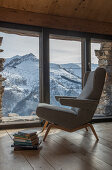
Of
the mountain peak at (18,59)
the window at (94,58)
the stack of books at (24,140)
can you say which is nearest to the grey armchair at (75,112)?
the stack of books at (24,140)

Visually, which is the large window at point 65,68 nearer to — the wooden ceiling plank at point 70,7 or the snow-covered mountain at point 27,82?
the snow-covered mountain at point 27,82

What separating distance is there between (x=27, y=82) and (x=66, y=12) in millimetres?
1634

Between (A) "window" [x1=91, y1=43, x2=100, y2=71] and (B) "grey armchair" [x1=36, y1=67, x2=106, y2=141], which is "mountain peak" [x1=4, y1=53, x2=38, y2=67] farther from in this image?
(B) "grey armchair" [x1=36, y1=67, x2=106, y2=141]

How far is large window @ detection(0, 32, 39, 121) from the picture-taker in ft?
12.3

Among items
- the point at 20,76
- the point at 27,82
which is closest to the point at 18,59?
the point at 20,76

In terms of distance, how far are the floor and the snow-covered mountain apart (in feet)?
3.05

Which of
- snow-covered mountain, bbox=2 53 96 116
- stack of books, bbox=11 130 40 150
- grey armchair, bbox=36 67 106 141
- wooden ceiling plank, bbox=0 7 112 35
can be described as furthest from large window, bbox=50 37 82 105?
stack of books, bbox=11 130 40 150

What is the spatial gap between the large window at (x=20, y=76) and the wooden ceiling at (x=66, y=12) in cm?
42

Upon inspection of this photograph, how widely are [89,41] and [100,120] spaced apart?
1.76 meters

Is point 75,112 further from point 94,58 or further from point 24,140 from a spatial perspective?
point 94,58

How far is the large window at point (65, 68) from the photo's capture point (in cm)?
402

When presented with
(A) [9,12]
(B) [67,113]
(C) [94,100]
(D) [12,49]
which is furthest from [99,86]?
(A) [9,12]

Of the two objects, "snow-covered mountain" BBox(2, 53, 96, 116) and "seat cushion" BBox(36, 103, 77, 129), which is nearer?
"seat cushion" BBox(36, 103, 77, 129)

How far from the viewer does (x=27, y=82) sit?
3.90m
